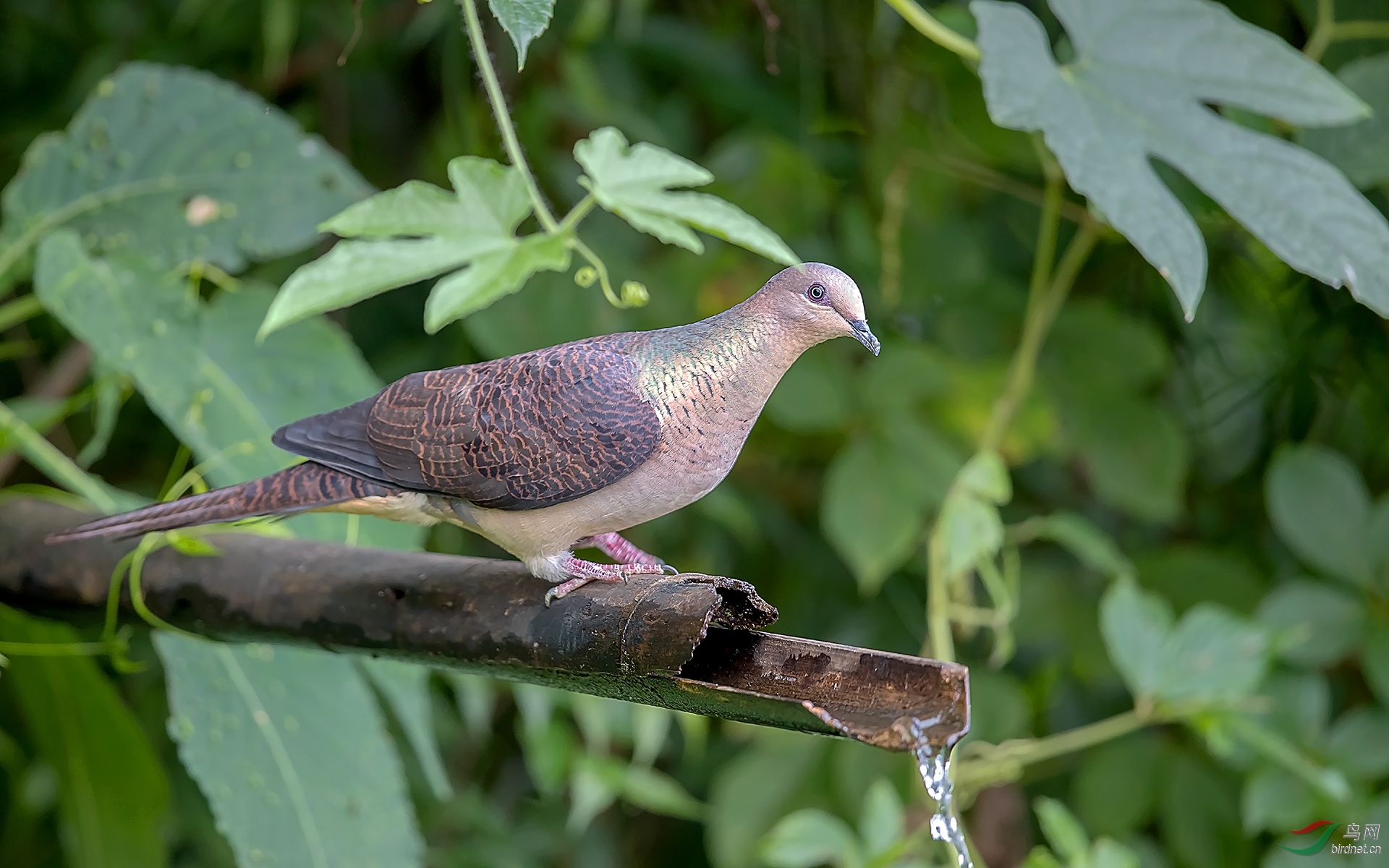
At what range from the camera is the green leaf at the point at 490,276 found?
968mm

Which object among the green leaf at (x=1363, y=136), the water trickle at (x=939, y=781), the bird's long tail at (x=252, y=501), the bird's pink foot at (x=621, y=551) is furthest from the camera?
the green leaf at (x=1363, y=136)

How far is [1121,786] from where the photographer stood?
2.28m

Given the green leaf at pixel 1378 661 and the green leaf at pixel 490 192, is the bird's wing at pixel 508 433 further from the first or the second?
the green leaf at pixel 1378 661

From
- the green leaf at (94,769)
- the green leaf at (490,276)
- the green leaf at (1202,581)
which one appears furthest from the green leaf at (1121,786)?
the green leaf at (490,276)

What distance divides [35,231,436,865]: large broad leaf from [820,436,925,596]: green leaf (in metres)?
0.74

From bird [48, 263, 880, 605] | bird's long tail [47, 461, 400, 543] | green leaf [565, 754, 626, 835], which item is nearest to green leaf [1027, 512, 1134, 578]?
green leaf [565, 754, 626, 835]

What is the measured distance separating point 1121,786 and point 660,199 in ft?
5.57

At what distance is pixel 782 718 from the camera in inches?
33.6

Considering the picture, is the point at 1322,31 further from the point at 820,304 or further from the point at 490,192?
the point at 490,192

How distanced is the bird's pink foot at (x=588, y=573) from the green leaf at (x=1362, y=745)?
4.67 feet

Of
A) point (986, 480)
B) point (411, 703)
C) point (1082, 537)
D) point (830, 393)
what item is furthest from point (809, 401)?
point (411, 703)

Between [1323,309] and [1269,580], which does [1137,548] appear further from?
[1323,309]

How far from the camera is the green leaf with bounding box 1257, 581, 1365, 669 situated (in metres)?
2.07

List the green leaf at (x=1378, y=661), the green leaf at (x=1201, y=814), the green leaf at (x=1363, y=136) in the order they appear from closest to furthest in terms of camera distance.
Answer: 1. the green leaf at (x=1363, y=136)
2. the green leaf at (x=1378, y=661)
3. the green leaf at (x=1201, y=814)
